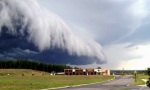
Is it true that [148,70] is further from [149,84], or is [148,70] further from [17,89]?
[17,89]

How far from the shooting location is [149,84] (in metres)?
24.0

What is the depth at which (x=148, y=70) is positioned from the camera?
2302cm

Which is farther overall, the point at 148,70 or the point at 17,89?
the point at 17,89

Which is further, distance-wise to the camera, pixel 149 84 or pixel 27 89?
pixel 27 89

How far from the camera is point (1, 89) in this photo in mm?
49469

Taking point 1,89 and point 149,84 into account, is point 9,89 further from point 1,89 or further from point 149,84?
point 149,84

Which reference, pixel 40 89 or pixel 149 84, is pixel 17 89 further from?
pixel 149 84

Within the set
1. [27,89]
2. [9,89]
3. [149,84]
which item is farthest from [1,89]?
[149,84]

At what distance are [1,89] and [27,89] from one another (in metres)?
4.51

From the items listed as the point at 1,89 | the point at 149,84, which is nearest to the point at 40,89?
the point at 1,89

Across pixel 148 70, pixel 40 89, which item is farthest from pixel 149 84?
pixel 40 89

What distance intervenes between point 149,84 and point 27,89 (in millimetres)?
31362

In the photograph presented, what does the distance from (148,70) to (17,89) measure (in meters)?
32.0

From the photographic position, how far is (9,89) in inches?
1980
